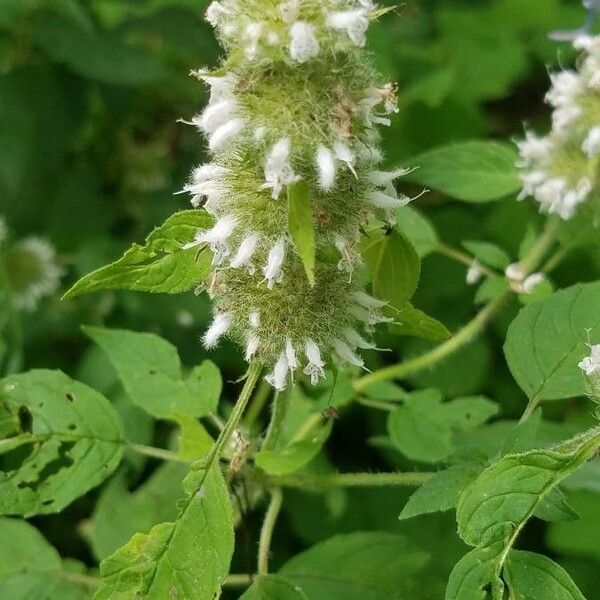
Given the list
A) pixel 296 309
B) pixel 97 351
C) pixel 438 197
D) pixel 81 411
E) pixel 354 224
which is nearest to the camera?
pixel 354 224

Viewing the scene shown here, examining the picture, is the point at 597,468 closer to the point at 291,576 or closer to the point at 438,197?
the point at 291,576

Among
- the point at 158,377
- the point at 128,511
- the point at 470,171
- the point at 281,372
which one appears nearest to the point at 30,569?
the point at 128,511

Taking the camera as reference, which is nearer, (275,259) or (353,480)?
(275,259)

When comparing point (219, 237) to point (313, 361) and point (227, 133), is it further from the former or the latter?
point (313, 361)

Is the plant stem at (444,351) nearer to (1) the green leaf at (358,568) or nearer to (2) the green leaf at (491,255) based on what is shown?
(2) the green leaf at (491,255)

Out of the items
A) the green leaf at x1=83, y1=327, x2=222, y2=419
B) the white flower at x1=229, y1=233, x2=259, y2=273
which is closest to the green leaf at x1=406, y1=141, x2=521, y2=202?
the green leaf at x1=83, y1=327, x2=222, y2=419

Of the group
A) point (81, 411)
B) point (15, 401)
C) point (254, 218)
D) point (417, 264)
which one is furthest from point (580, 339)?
point (15, 401)
